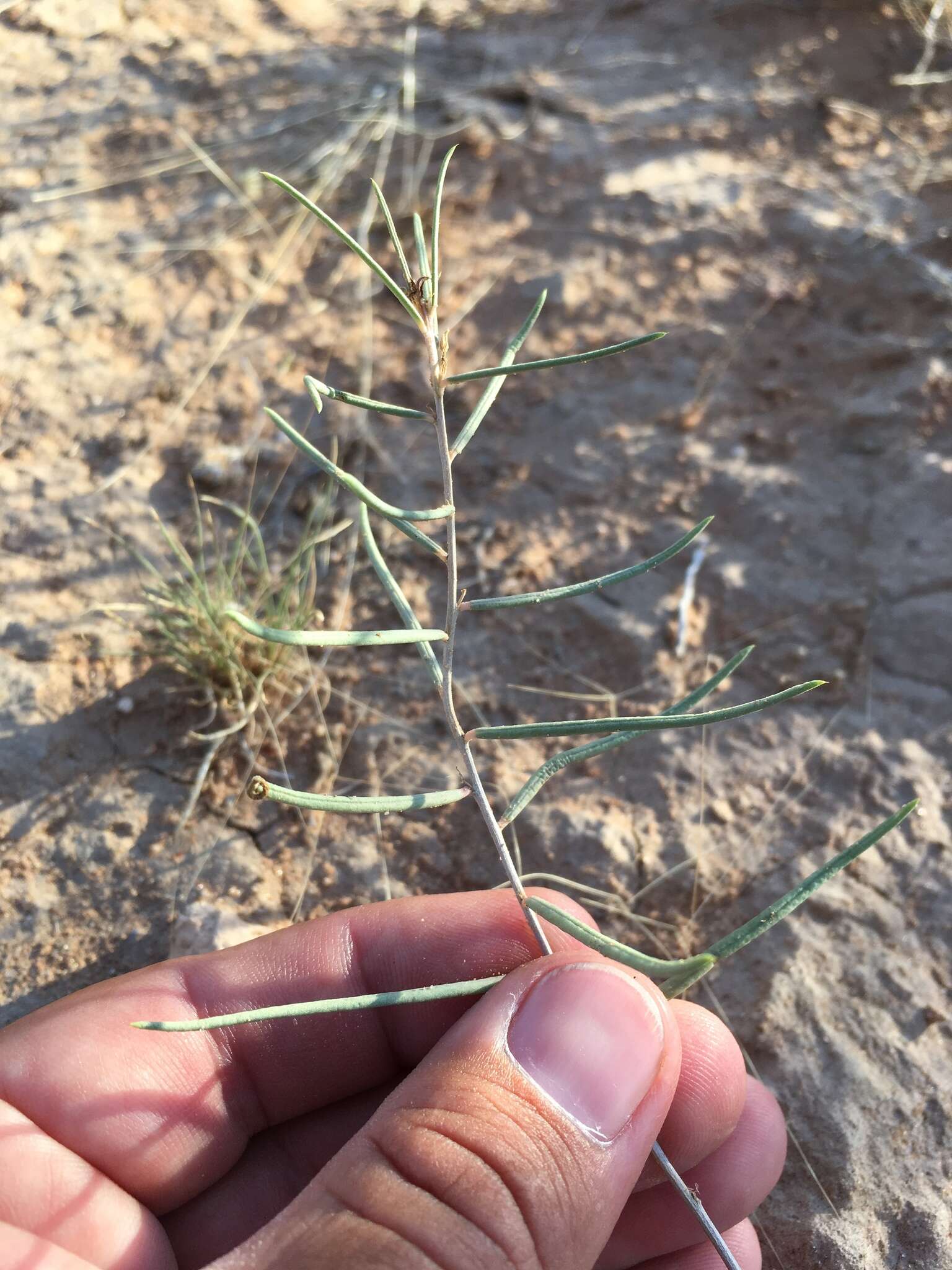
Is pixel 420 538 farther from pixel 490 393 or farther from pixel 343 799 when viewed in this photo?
pixel 343 799

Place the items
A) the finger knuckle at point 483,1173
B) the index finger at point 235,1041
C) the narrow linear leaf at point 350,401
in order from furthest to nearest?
the index finger at point 235,1041 → the finger knuckle at point 483,1173 → the narrow linear leaf at point 350,401

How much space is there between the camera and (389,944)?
64.5 inches

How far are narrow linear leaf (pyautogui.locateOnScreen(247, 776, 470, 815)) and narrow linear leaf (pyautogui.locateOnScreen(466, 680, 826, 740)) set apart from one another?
10 centimetres

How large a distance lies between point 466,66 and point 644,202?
2.98 feet

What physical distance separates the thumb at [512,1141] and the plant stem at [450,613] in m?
0.11

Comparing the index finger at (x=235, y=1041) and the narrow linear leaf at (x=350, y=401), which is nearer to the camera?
the narrow linear leaf at (x=350, y=401)

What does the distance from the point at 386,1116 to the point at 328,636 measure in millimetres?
638

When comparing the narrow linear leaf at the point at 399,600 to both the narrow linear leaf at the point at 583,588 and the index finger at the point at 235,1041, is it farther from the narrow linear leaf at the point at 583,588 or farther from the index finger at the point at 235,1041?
the index finger at the point at 235,1041

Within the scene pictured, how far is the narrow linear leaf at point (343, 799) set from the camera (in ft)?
3.28

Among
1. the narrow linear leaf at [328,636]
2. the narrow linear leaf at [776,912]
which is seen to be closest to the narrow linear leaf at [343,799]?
the narrow linear leaf at [328,636]

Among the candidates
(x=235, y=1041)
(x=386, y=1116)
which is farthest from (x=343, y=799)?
(x=235, y=1041)

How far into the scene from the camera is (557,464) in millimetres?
2377

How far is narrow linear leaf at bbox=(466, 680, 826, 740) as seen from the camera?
1.09 m

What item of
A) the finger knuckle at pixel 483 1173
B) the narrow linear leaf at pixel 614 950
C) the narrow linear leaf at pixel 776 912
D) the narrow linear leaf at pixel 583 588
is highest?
the narrow linear leaf at pixel 583 588
